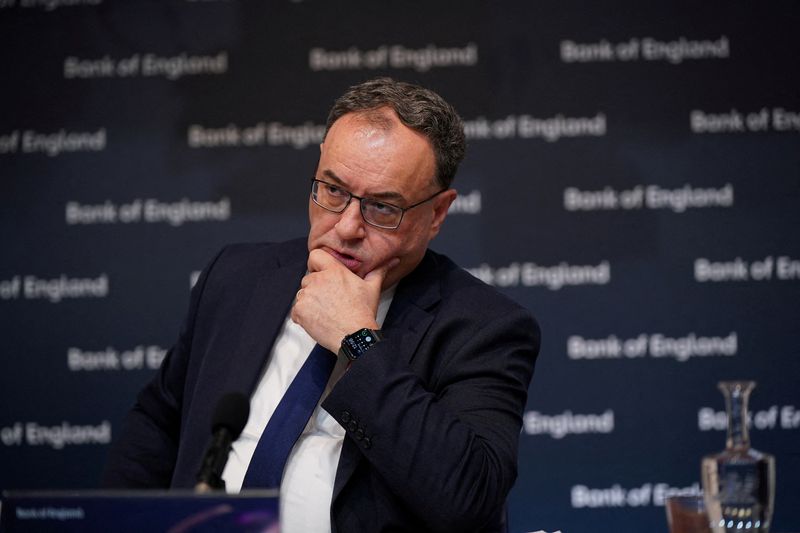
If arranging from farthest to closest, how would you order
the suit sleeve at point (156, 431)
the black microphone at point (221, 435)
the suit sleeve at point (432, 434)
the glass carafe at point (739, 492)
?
1. the suit sleeve at point (156, 431)
2. the suit sleeve at point (432, 434)
3. the glass carafe at point (739, 492)
4. the black microphone at point (221, 435)

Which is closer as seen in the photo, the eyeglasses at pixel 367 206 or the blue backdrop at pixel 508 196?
the eyeglasses at pixel 367 206

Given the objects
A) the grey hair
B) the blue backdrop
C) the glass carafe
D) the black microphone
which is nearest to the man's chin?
the grey hair

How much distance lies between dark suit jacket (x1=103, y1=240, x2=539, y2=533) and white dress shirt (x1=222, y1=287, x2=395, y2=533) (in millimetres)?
44

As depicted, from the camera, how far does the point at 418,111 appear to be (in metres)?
2.11

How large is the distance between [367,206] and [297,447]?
0.55m

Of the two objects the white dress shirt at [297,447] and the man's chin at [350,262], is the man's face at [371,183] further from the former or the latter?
the white dress shirt at [297,447]

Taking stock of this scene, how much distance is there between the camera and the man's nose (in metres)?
2.04

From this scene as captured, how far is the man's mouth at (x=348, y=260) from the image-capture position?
2100 mm

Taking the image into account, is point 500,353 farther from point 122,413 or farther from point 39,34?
point 39,34

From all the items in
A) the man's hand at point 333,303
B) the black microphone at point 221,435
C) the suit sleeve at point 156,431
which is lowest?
the suit sleeve at point 156,431

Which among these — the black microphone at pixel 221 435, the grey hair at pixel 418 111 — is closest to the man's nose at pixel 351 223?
the grey hair at pixel 418 111

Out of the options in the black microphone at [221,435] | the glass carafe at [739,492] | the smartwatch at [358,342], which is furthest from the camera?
the smartwatch at [358,342]

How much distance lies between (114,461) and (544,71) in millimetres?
2300

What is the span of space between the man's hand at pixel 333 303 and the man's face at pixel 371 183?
2.2 inches
